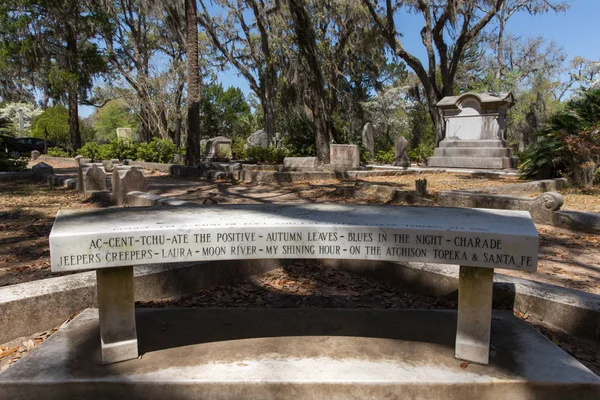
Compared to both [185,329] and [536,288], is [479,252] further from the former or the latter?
[185,329]

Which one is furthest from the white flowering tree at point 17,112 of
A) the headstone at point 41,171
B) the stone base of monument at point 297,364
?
the stone base of monument at point 297,364

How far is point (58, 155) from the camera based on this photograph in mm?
24812

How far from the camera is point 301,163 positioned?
15.2 m

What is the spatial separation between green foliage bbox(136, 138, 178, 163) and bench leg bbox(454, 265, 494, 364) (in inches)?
789

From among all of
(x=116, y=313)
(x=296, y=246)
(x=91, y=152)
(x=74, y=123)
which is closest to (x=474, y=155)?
(x=296, y=246)

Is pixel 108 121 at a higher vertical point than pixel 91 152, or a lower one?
higher

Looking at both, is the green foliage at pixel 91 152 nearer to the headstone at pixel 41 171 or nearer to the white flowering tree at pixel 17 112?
the headstone at pixel 41 171

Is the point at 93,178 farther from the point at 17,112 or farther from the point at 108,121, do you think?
the point at 108,121

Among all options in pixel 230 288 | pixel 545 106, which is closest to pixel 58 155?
pixel 230 288

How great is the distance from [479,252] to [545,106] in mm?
39463

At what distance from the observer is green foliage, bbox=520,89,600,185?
9.24 metres

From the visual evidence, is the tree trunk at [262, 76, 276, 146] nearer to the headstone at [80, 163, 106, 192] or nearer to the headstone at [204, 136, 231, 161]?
the headstone at [204, 136, 231, 161]

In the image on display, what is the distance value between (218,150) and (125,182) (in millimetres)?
12029

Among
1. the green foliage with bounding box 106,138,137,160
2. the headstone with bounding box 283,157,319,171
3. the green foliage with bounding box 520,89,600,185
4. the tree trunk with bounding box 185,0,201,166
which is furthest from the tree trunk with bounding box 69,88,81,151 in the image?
the green foliage with bounding box 520,89,600,185
